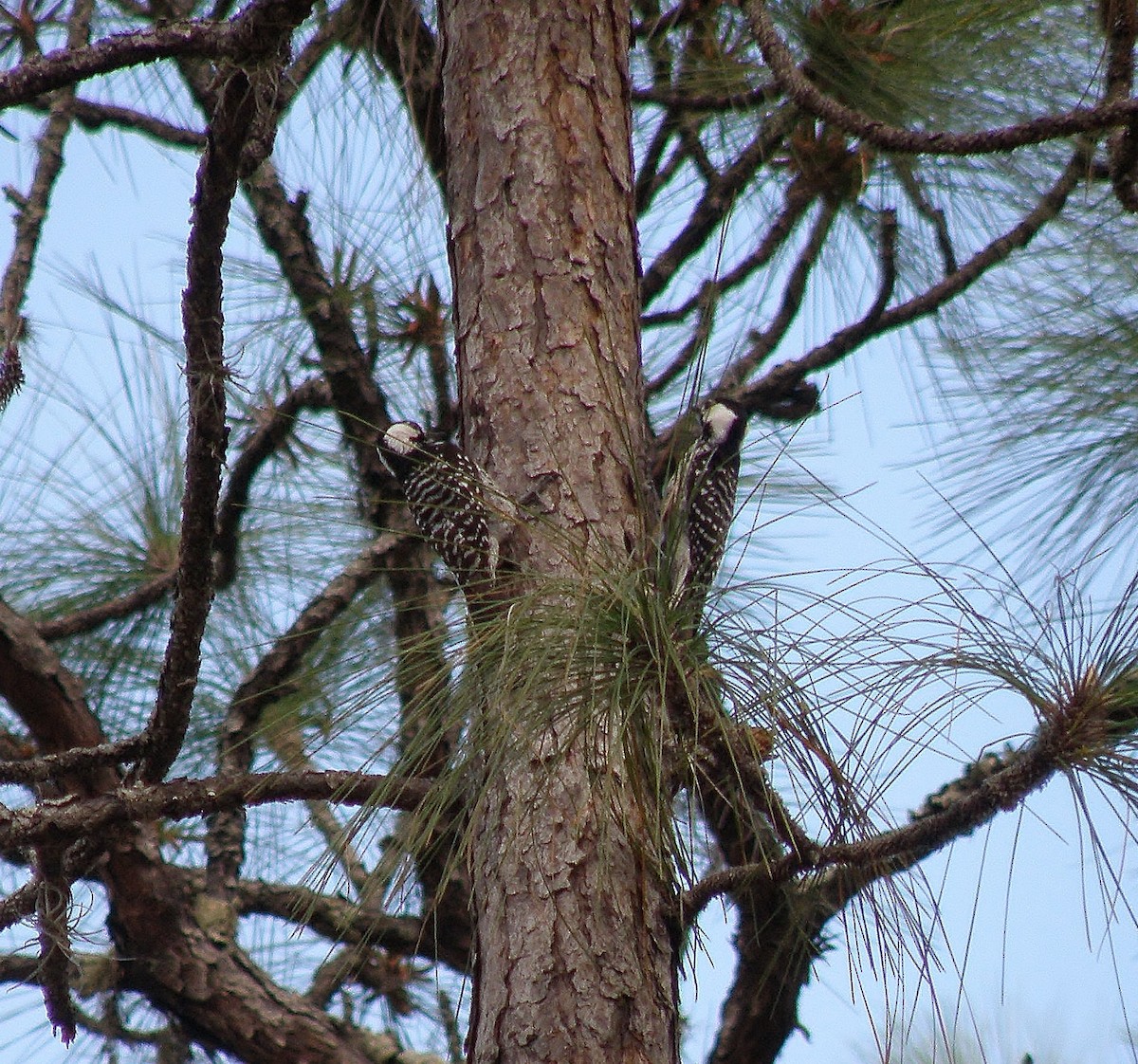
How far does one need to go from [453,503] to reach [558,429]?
3.05 ft

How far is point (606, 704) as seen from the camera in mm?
1441

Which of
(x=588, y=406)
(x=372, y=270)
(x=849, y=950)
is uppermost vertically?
(x=372, y=270)

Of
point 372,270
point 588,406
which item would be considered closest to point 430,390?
point 372,270

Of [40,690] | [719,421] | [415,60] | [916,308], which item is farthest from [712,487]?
[40,690]

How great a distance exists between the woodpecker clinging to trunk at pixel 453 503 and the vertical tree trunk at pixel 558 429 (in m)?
0.08

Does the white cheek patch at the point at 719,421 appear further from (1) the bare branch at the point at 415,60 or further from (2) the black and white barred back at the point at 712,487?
(1) the bare branch at the point at 415,60

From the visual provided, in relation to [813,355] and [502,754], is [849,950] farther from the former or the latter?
[813,355]

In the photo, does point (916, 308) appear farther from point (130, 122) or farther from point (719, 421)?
point (130, 122)

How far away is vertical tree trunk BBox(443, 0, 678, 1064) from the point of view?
5.15 feet

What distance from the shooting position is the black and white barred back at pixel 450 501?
5.99 feet

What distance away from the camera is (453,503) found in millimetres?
2812

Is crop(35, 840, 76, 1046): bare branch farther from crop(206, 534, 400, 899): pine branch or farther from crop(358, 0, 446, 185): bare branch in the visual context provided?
crop(358, 0, 446, 185): bare branch

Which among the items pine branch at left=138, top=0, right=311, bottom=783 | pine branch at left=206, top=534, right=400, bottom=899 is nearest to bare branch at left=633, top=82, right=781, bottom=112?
pine branch at left=206, top=534, right=400, bottom=899

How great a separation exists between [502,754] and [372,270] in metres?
1.94
